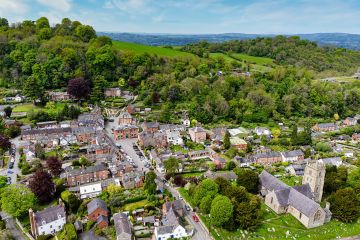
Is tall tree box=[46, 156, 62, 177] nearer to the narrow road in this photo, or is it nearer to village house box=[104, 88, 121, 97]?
the narrow road

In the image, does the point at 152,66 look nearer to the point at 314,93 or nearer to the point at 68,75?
the point at 68,75

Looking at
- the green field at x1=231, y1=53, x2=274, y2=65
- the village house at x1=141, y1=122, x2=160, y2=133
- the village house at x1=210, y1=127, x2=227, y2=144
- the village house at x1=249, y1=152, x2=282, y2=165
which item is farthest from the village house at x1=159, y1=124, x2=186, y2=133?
the green field at x1=231, y1=53, x2=274, y2=65

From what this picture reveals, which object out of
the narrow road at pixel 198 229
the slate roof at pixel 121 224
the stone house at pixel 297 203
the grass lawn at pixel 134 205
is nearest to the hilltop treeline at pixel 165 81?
the grass lawn at pixel 134 205

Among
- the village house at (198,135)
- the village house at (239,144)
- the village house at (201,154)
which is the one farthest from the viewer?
the village house at (198,135)

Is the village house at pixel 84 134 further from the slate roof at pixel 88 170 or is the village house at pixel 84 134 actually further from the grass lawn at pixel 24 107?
the grass lawn at pixel 24 107

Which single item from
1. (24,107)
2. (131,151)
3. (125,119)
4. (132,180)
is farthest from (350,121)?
(24,107)

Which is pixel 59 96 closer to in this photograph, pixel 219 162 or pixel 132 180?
pixel 132 180
